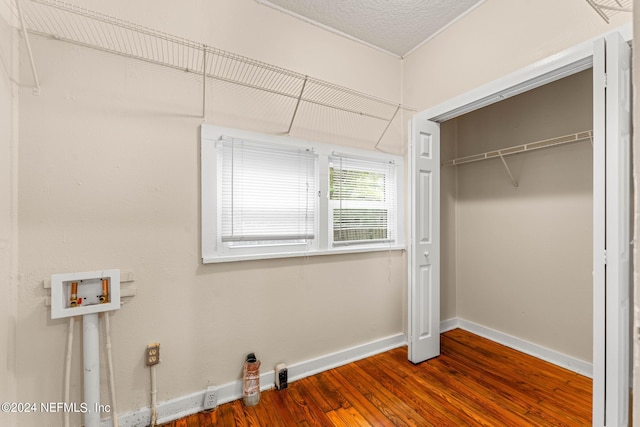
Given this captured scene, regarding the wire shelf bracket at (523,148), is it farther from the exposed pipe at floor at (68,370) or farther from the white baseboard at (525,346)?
the exposed pipe at floor at (68,370)

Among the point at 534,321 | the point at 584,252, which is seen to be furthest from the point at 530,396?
the point at 584,252

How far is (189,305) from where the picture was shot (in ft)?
5.65

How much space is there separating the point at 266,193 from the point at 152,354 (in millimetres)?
1177

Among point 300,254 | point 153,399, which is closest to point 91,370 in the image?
point 153,399

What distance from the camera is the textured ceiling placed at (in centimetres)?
200

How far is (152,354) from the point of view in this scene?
5.23 ft

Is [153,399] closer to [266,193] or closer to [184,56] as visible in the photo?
[266,193]

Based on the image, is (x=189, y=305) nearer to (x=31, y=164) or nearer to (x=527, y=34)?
(x=31, y=164)

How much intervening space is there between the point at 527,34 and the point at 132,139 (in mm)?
2489

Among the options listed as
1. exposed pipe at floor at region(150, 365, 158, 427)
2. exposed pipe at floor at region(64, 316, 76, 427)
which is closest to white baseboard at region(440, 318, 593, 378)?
exposed pipe at floor at region(150, 365, 158, 427)

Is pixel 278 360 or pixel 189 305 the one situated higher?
pixel 189 305

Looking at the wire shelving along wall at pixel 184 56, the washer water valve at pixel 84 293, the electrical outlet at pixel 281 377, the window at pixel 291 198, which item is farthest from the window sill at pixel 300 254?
the wire shelving along wall at pixel 184 56

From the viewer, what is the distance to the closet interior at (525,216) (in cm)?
218

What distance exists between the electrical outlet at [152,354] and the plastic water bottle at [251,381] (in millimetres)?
539
